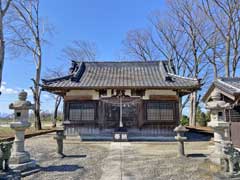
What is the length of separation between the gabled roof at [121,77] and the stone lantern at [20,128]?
5.83 meters

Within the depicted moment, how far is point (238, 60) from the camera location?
63.1ft

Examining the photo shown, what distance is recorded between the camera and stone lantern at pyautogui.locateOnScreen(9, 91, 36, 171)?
19.5 feet

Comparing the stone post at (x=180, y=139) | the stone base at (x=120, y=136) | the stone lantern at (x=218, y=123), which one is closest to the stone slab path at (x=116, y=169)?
the stone post at (x=180, y=139)

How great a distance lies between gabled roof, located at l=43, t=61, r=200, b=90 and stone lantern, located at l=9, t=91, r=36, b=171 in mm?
5827

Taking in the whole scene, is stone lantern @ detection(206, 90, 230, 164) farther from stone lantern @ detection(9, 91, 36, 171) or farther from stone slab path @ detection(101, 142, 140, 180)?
stone lantern @ detection(9, 91, 36, 171)

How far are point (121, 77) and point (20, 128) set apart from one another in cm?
873

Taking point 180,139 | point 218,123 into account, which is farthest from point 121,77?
point 218,123

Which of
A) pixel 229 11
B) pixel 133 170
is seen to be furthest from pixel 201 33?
pixel 133 170

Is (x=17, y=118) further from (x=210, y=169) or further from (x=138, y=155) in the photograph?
(x=210, y=169)

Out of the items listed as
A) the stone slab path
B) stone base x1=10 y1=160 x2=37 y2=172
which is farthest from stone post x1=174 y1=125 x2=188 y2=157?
stone base x1=10 y1=160 x2=37 y2=172

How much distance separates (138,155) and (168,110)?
5.51m

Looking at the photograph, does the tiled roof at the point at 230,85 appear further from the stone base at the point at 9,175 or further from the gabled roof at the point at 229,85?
the stone base at the point at 9,175

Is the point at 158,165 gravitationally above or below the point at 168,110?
below

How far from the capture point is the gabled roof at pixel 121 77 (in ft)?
40.6
